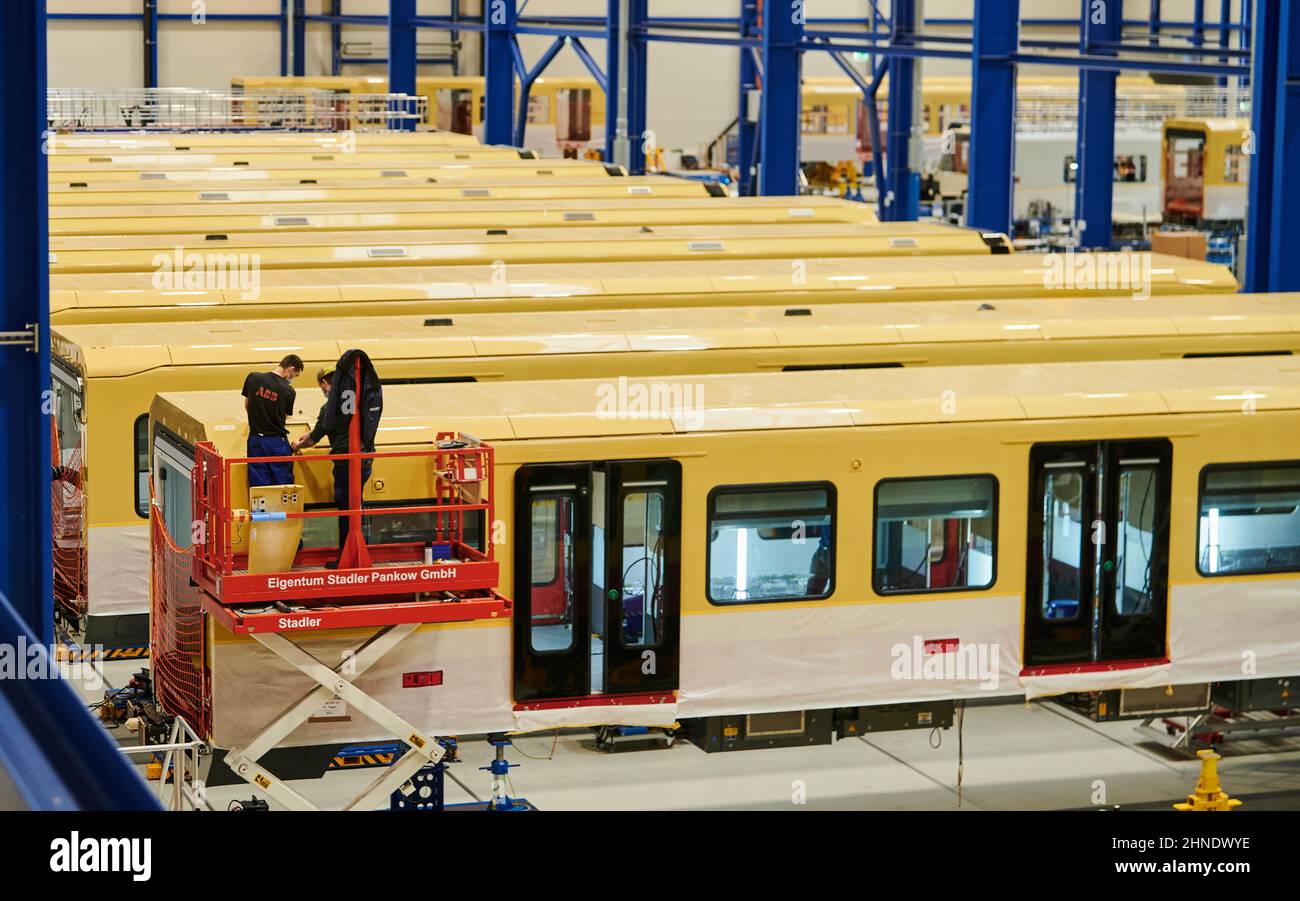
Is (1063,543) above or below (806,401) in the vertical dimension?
below

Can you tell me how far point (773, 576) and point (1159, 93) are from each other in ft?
119

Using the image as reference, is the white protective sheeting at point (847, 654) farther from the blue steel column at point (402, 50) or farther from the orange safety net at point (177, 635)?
the blue steel column at point (402, 50)

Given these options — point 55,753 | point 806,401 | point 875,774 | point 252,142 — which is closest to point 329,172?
point 252,142

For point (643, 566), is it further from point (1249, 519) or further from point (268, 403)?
point (1249, 519)

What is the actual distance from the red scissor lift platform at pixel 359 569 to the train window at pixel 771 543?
1.53 metres

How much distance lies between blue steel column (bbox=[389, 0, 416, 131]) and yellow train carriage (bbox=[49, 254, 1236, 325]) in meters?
25.5

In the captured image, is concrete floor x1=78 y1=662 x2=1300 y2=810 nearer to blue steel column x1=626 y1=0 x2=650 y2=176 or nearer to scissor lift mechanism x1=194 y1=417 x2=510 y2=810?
scissor lift mechanism x1=194 y1=417 x2=510 y2=810

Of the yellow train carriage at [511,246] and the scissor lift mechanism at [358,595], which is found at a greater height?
the yellow train carriage at [511,246]

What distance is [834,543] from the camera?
11.6 meters

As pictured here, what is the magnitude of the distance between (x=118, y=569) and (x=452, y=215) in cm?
948

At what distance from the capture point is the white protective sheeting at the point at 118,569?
43.4 feet

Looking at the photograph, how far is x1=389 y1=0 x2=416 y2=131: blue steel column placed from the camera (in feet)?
141

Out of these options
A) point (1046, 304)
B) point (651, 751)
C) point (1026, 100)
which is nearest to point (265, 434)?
point (651, 751)

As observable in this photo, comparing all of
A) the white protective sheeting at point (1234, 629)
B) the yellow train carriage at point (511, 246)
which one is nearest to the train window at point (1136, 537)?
the white protective sheeting at point (1234, 629)
